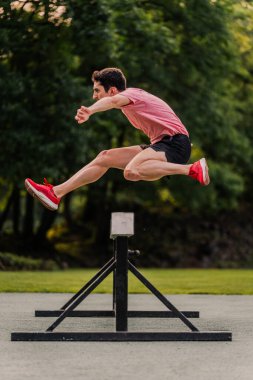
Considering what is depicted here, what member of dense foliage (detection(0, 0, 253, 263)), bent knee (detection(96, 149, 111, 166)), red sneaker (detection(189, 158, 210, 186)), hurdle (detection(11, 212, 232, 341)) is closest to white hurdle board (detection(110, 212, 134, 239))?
hurdle (detection(11, 212, 232, 341))

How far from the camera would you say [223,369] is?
539 centimetres

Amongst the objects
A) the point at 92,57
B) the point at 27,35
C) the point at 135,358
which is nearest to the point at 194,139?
the point at 92,57

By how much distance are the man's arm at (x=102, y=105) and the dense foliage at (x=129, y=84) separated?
12276 mm

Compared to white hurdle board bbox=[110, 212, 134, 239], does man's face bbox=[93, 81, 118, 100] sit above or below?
above

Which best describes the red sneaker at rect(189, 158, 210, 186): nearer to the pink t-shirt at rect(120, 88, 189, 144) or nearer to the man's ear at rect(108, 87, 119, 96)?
the pink t-shirt at rect(120, 88, 189, 144)

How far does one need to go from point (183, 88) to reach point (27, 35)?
274 inches

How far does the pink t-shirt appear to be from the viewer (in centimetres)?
718

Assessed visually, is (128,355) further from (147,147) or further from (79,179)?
(147,147)

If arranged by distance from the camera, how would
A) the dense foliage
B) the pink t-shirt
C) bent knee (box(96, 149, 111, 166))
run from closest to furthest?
the pink t-shirt < bent knee (box(96, 149, 111, 166)) < the dense foliage

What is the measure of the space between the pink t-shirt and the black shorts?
0.14 feet

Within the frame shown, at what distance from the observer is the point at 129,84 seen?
26734 mm

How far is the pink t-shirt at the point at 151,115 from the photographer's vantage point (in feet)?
23.6

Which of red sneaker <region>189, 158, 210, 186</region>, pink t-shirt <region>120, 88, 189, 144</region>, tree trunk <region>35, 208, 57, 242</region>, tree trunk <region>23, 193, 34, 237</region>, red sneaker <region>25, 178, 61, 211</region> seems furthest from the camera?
tree trunk <region>23, 193, 34, 237</region>

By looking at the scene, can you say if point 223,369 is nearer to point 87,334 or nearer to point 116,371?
point 116,371
